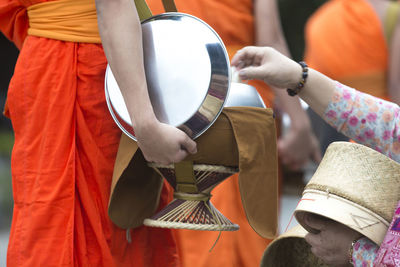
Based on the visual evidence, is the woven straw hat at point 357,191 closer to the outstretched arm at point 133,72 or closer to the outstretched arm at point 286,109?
the outstretched arm at point 133,72

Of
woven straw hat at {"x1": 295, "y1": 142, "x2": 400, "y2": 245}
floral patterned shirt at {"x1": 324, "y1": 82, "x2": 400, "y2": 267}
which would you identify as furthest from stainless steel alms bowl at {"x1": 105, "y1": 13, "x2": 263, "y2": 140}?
floral patterned shirt at {"x1": 324, "y1": 82, "x2": 400, "y2": 267}

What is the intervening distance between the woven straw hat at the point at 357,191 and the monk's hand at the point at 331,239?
53 millimetres

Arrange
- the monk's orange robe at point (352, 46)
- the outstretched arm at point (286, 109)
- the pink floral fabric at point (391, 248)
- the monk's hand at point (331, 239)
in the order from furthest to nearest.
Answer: the monk's orange robe at point (352, 46) → the outstretched arm at point (286, 109) → the monk's hand at point (331, 239) → the pink floral fabric at point (391, 248)

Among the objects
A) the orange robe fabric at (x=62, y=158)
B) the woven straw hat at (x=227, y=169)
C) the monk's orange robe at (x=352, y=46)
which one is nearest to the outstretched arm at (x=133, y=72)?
the woven straw hat at (x=227, y=169)

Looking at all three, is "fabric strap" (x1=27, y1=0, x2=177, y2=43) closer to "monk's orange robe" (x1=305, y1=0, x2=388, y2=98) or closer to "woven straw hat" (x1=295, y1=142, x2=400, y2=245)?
"woven straw hat" (x1=295, y1=142, x2=400, y2=245)

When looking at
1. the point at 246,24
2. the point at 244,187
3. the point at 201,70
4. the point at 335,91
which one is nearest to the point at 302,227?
the point at 244,187

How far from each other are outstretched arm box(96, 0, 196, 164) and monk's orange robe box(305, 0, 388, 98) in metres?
2.59

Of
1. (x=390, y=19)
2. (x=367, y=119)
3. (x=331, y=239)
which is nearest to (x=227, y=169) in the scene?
(x=331, y=239)

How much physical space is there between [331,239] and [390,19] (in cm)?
258

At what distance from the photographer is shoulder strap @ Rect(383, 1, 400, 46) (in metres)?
4.30

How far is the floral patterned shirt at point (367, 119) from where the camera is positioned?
2.29 meters

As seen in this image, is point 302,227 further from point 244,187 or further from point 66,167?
point 66,167

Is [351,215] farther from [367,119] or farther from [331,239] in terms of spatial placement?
[367,119]

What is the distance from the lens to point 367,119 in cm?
232
